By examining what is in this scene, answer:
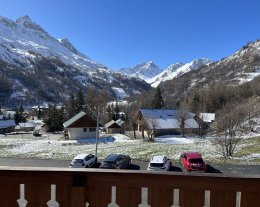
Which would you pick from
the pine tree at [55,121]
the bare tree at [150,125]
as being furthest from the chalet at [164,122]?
the pine tree at [55,121]

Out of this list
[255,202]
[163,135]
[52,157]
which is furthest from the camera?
[163,135]

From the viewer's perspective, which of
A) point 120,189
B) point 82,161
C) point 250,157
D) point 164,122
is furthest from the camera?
point 164,122

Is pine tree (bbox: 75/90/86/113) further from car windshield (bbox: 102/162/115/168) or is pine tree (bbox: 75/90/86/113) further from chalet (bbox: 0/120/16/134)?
car windshield (bbox: 102/162/115/168)

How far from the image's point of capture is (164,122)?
57.6 meters

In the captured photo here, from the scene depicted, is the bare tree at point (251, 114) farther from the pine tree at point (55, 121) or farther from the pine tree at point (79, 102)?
the pine tree at point (79, 102)

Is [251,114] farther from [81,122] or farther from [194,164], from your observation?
[194,164]

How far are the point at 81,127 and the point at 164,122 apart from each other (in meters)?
14.1

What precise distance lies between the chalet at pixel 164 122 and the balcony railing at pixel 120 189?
172 feet

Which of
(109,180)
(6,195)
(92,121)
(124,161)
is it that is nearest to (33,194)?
(6,195)

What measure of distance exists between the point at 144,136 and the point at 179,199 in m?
55.3

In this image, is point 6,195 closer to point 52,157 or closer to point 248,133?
point 52,157

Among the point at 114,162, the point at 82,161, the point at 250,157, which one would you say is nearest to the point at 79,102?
the point at 250,157

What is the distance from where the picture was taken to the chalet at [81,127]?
54406mm

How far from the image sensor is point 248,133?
53.2 meters
